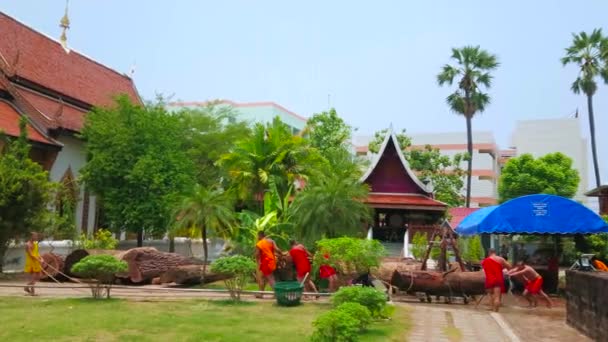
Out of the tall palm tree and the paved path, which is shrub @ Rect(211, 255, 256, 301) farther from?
the tall palm tree

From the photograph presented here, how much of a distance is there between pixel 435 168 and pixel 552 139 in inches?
1020

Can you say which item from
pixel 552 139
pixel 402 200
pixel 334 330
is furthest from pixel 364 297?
pixel 552 139

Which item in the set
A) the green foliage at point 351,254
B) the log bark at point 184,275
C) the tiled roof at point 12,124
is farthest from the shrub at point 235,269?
the tiled roof at point 12,124

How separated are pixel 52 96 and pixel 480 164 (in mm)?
46165

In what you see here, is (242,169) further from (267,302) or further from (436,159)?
(436,159)

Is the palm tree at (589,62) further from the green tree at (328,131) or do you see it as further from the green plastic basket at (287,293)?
the green plastic basket at (287,293)

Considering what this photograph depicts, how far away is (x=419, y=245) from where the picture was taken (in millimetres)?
22516

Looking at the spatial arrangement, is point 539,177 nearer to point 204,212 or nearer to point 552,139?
point 552,139

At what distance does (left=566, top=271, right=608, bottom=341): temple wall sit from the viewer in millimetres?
8547

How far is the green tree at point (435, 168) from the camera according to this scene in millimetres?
38406

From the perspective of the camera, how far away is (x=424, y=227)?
2525 centimetres

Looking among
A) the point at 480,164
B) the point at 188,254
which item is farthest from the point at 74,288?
the point at 480,164

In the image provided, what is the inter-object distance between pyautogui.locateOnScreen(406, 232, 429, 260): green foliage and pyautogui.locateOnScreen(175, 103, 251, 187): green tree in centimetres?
1026

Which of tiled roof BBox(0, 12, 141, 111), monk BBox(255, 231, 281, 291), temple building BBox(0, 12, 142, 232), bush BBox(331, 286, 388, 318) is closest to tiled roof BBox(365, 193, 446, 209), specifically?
monk BBox(255, 231, 281, 291)
